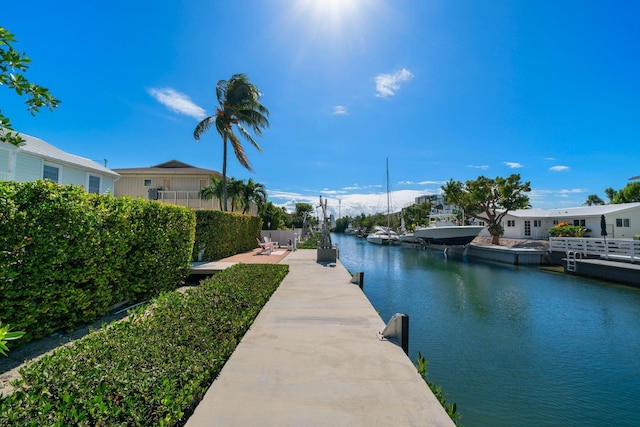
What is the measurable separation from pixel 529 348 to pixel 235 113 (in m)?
18.6

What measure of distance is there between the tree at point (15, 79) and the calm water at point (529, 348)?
6116 mm

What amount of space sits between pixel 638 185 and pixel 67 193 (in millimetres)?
56261

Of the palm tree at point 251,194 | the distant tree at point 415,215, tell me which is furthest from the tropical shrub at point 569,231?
the palm tree at point 251,194

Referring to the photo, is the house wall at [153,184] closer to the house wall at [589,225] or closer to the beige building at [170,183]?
the beige building at [170,183]

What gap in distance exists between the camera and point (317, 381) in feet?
11.1

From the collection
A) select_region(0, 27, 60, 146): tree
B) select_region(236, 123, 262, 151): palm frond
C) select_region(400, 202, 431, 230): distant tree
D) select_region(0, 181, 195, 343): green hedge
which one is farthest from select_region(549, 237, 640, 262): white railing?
select_region(400, 202, 431, 230): distant tree

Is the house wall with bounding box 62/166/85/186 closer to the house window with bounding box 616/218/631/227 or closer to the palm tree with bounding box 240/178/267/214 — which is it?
the palm tree with bounding box 240/178/267/214

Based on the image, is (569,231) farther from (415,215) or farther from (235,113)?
(235,113)

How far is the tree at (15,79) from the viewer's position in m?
1.73

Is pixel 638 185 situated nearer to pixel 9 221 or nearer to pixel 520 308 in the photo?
pixel 520 308

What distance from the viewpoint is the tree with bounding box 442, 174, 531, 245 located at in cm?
2712

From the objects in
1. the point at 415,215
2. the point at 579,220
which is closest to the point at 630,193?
the point at 579,220

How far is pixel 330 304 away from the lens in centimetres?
650

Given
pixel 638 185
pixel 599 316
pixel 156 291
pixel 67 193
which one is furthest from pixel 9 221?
pixel 638 185
